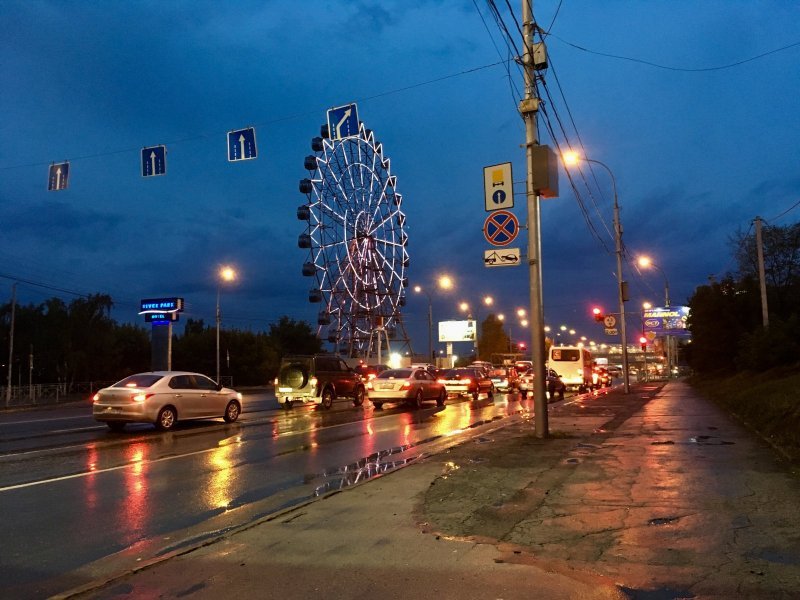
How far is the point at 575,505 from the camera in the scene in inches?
287

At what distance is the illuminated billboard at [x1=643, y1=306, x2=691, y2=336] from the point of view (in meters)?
55.4

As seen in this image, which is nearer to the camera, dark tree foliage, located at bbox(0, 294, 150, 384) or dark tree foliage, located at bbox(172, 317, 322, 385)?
dark tree foliage, located at bbox(0, 294, 150, 384)

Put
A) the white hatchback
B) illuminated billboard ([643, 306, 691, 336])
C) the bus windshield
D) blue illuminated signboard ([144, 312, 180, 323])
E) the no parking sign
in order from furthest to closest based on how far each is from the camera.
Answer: illuminated billboard ([643, 306, 691, 336]) < blue illuminated signboard ([144, 312, 180, 323]) < the bus windshield < the white hatchback < the no parking sign

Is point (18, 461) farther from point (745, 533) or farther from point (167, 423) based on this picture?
point (745, 533)

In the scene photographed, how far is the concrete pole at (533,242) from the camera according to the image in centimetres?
1317

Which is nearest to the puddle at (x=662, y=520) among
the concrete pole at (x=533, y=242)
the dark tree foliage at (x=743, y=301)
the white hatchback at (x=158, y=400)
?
the concrete pole at (x=533, y=242)

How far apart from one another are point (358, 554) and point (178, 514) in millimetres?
3063

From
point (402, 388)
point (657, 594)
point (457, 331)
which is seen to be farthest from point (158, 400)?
point (457, 331)

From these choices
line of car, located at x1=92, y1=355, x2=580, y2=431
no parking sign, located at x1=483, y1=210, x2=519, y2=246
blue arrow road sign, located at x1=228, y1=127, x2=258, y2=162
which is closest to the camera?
no parking sign, located at x1=483, y1=210, x2=519, y2=246

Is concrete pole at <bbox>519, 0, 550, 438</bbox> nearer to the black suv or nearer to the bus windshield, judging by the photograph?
the black suv

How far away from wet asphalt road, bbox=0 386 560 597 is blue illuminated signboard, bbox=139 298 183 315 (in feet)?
80.9

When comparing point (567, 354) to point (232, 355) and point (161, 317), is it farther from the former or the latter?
point (232, 355)

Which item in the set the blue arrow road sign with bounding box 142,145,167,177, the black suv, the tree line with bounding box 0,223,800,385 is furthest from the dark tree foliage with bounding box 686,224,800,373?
the blue arrow road sign with bounding box 142,145,167,177

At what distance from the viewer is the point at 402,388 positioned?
24.9 m
